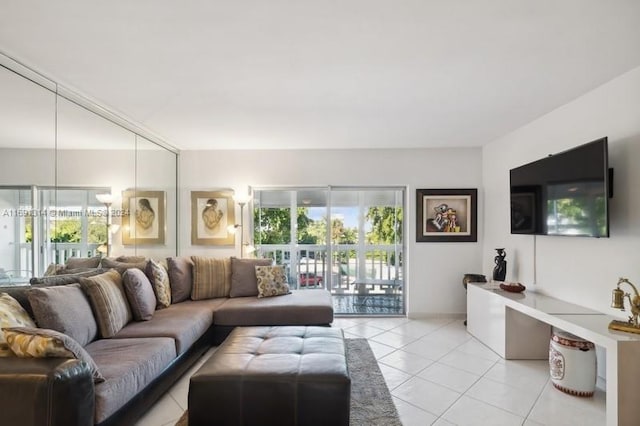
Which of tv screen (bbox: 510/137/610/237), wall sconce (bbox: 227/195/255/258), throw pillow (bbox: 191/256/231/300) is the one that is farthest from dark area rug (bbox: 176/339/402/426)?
wall sconce (bbox: 227/195/255/258)

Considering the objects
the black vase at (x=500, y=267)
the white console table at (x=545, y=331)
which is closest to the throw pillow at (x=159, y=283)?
the white console table at (x=545, y=331)

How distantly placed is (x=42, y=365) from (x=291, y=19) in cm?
211

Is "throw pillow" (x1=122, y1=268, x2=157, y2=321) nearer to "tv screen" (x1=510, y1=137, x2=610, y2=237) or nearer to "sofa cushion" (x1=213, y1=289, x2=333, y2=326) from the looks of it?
"sofa cushion" (x1=213, y1=289, x2=333, y2=326)

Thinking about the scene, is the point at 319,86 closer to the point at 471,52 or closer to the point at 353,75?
the point at 353,75

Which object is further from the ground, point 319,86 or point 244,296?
point 319,86

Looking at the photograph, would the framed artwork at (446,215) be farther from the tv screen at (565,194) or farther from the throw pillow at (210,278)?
the throw pillow at (210,278)

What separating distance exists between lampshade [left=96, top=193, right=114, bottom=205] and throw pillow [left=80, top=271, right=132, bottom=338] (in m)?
0.89

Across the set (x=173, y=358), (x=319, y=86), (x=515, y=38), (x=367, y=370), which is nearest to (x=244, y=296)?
(x=173, y=358)

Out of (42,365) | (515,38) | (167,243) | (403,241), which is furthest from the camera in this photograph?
(403,241)

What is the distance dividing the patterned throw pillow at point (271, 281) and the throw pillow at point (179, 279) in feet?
2.61

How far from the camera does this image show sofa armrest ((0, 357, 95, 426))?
1384mm

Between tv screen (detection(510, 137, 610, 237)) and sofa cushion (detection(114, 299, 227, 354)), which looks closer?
tv screen (detection(510, 137, 610, 237))

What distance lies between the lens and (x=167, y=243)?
4246 mm

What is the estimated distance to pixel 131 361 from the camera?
6.48 feet
